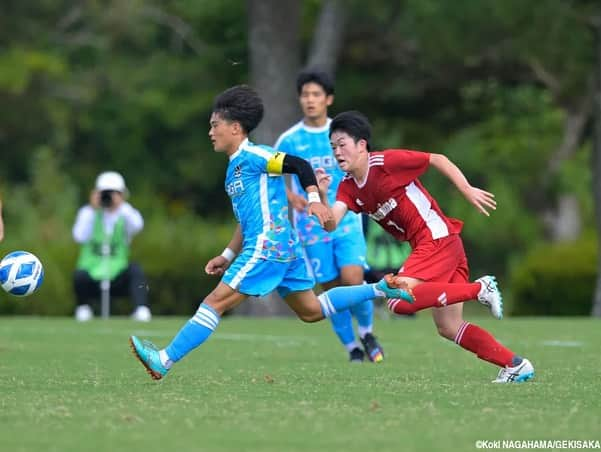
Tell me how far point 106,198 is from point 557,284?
32.6ft

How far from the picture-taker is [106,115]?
40.3 m

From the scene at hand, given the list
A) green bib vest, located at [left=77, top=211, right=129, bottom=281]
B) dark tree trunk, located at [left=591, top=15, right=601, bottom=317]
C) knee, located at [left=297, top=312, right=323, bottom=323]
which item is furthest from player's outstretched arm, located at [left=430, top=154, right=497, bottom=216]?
dark tree trunk, located at [left=591, top=15, right=601, bottom=317]

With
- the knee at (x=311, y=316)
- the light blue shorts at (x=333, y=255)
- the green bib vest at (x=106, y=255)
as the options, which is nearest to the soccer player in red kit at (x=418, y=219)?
the knee at (x=311, y=316)

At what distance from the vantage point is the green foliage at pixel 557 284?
26078 millimetres

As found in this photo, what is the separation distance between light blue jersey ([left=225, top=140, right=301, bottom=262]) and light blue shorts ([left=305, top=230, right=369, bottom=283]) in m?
2.67

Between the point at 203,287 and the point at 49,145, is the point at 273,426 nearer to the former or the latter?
the point at 203,287

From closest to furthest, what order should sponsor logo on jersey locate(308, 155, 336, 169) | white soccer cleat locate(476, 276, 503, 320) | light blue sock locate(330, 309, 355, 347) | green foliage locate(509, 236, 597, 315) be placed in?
white soccer cleat locate(476, 276, 503, 320), light blue sock locate(330, 309, 355, 347), sponsor logo on jersey locate(308, 155, 336, 169), green foliage locate(509, 236, 597, 315)

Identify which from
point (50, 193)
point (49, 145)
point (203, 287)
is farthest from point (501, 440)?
point (49, 145)

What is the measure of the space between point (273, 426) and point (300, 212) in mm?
5046

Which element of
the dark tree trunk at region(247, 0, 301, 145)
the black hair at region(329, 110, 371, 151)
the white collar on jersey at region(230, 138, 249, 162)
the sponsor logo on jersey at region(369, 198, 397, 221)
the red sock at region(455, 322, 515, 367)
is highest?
the dark tree trunk at region(247, 0, 301, 145)

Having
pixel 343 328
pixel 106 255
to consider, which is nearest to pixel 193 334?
pixel 343 328

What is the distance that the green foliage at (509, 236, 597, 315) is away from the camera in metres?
→ 26.1

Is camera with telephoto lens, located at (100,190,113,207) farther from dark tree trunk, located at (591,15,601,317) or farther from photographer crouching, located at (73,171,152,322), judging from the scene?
dark tree trunk, located at (591,15,601,317)

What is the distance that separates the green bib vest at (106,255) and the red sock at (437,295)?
11137mm
